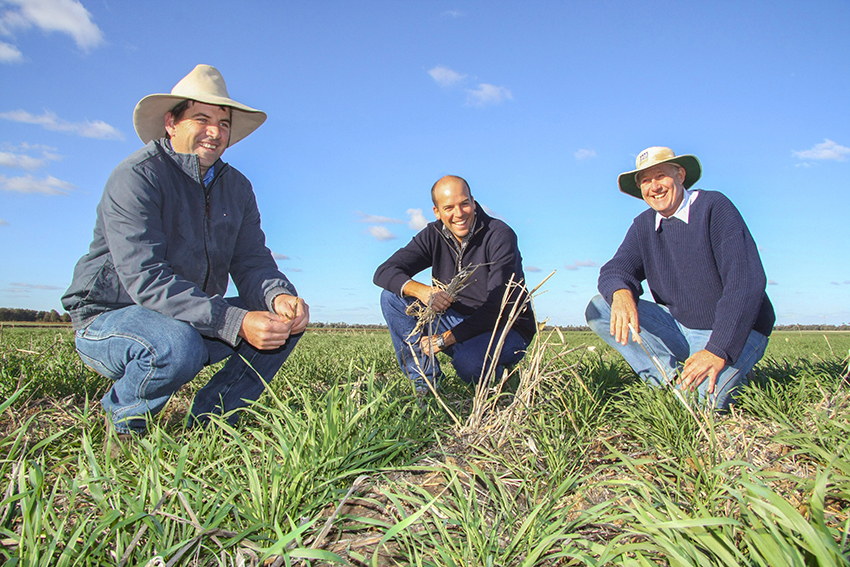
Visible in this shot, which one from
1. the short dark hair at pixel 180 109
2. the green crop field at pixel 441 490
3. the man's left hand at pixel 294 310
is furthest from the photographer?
the short dark hair at pixel 180 109

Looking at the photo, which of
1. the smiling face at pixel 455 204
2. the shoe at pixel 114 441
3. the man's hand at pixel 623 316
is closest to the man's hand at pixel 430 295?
the smiling face at pixel 455 204

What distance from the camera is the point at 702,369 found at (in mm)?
3082

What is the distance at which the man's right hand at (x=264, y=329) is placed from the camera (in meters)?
2.69

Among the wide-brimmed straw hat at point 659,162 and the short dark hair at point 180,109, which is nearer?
the short dark hair at point 180,109

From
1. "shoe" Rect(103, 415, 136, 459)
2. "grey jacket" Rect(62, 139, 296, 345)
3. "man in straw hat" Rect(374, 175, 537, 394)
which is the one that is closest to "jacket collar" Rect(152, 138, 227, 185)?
"grey jacket" Rect(62, 139, 296, 345)

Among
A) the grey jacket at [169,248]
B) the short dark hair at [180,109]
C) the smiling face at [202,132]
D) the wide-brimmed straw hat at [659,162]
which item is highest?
the short dark hair at [180,109]

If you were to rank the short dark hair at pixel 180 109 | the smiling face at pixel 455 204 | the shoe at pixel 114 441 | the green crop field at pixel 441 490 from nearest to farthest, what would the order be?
1. the green crop field at pixel 441 490
2. the shoe at pixel 114 441
3. the short dark hair at pixel 180 109
4. the smiling face at pixel 455 204

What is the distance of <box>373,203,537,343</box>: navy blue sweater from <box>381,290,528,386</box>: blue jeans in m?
0.08

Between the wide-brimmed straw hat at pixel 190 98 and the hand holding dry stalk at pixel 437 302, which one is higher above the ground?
the wide-brimmed straw hat at pixel 190 98

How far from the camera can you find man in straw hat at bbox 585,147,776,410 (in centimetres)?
327

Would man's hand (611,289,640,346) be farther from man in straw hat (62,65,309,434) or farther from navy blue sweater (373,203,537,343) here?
man in straw hat (62,65,309,434)

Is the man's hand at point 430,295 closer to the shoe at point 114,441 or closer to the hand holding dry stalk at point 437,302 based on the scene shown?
the hand holding dry stalk at point 437,302

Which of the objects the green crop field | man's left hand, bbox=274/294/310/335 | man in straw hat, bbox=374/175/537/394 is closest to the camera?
the green crop field

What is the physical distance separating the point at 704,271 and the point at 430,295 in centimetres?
201
